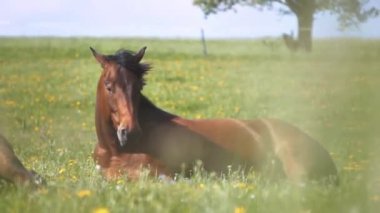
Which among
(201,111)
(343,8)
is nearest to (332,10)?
(343,8)

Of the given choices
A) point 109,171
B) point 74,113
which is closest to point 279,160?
point 109,171

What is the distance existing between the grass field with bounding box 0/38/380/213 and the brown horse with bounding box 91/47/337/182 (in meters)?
0.31

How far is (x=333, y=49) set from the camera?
5.46 m

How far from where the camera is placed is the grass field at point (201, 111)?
4.62m

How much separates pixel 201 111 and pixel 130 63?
315 inches

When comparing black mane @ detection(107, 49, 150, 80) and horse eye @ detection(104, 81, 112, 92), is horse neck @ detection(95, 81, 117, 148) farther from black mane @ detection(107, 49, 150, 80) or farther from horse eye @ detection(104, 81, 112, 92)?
black mane @ detection(107, 49, 150, 80)

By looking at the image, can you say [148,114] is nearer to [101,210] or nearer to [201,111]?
[101,210]

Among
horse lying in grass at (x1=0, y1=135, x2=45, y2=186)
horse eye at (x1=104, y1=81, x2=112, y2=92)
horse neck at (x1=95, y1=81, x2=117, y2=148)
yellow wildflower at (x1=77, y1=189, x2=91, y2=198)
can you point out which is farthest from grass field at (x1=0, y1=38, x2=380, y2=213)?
horse eye at (x1=104, y1=81, x2=112, y2=92)

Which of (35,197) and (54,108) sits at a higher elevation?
(35,197)

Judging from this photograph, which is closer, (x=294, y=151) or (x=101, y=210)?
(x=101, y=210)

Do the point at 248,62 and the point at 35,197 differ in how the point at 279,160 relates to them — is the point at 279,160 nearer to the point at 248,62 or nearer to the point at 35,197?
the point at 35,197

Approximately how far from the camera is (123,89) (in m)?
7.45

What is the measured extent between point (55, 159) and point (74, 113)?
596cm

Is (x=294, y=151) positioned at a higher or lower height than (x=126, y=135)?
lower
